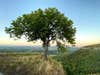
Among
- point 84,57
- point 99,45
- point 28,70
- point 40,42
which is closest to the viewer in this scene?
point 28,70

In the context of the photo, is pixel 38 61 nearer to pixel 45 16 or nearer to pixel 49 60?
pixel 49 60

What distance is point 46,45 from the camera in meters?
50.5

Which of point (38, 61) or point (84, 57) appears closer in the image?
point (38, 61)

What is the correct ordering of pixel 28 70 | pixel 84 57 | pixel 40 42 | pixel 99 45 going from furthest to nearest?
pixel 99 45
pixel 84 57
pixel 40 42
pixel 28 70

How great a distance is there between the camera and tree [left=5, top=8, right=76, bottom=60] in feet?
163

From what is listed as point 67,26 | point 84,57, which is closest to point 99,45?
point 84,57

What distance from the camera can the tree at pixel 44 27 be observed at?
4981 cm

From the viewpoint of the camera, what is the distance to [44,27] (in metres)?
49.2

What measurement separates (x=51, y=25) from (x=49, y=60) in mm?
6098

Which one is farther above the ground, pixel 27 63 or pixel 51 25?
pixel 51 25

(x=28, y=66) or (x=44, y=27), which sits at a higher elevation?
(x=44, y=27)

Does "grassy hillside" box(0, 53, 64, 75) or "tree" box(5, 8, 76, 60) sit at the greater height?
Result: "tree" box(5, 8, 76, 60)

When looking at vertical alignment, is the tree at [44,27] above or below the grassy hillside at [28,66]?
above

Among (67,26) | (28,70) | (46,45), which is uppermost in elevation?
(67,26)
